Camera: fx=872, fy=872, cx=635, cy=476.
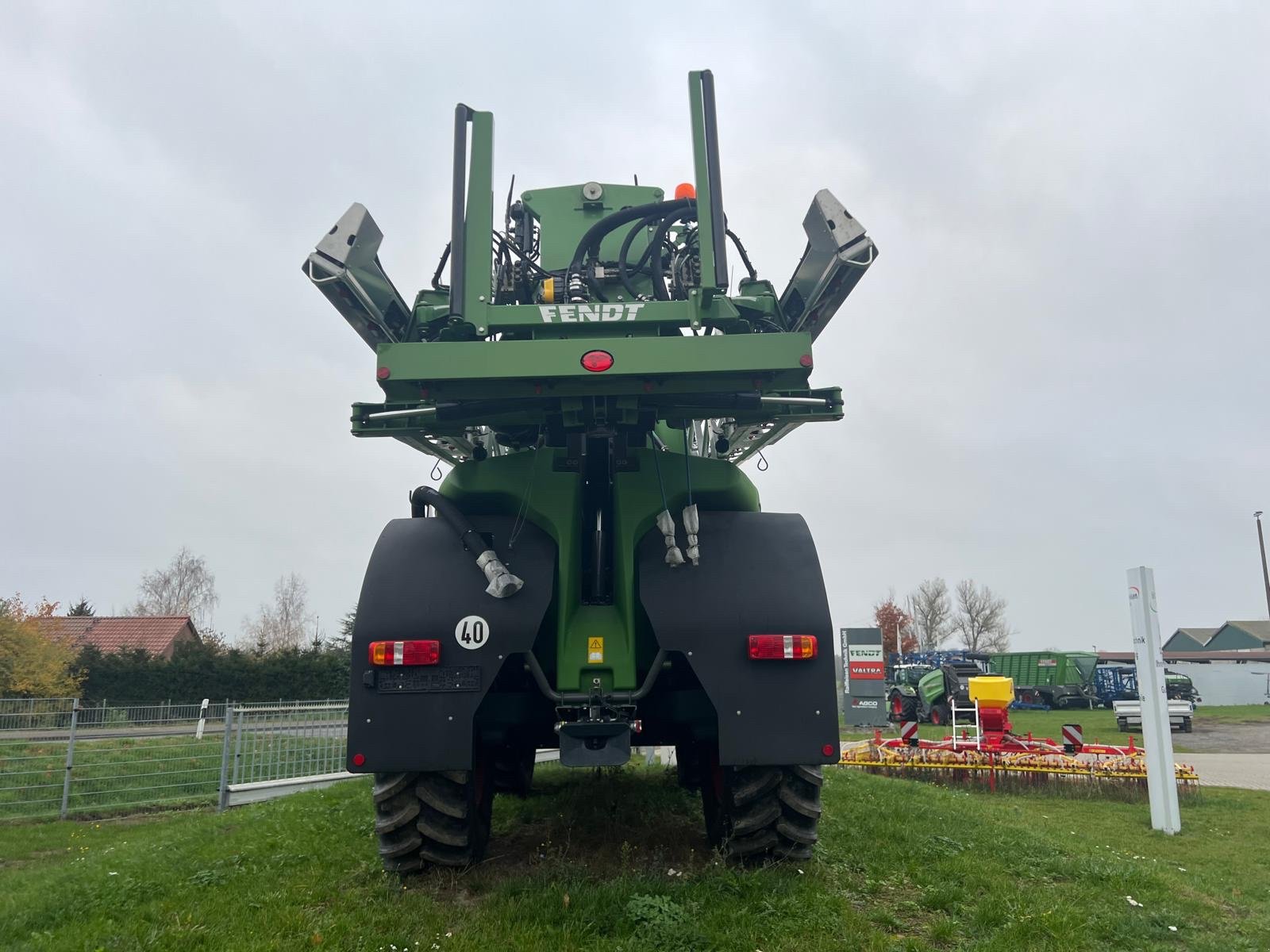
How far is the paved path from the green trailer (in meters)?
14.9

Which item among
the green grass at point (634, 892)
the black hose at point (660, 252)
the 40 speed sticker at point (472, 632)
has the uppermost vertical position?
the black hose at point (660, 252)

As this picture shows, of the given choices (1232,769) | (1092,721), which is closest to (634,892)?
(1232,769)

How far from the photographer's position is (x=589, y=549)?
196 inches

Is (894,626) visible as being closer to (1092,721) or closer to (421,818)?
(1092,721)

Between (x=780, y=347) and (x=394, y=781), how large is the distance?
297 centimetres

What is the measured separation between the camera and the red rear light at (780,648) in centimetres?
444

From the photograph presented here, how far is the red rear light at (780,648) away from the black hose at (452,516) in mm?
1514

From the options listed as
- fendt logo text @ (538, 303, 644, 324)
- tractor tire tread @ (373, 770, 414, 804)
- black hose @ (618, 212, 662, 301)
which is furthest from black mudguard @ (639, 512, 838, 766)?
black hose @ (618, 212, 662, 301)

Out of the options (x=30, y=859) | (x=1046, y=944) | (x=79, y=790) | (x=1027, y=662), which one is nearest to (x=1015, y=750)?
(x=1046, y=944)

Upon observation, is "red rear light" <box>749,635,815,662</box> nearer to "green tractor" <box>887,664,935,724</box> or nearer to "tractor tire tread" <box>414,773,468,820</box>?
"tractor tire tread" <box>414,773,468,820</box>

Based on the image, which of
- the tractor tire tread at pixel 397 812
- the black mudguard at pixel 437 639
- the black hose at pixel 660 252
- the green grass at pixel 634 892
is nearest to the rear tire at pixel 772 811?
the green grass at pixel 634 892

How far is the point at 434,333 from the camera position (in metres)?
5.10

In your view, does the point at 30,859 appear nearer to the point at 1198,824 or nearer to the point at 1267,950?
the point at 1267,950

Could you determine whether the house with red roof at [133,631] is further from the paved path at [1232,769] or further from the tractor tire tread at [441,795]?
the tractor tire tread at [441,795]
